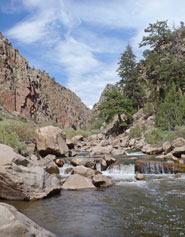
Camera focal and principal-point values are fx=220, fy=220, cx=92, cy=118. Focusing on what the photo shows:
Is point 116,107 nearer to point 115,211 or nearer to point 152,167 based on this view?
point 152,167

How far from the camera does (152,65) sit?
30.3 metres

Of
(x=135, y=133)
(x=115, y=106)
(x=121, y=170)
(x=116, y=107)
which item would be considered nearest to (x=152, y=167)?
(x=121, y=170)

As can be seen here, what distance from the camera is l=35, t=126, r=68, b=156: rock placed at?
607 inches

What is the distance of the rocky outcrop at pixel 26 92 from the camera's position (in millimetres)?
46281

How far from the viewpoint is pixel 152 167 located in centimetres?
1159

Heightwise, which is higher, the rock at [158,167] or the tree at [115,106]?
the tree at [115,106]

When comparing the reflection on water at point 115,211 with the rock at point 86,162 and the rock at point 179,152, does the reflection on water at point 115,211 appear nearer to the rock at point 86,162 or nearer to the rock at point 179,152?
the rock at point 86,162

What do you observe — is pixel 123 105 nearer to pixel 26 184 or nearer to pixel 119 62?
pixel 119 62

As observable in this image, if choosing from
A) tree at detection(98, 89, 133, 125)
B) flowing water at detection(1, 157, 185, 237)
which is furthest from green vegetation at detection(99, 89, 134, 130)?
flowing water at detection(1, 157, 185, 237)

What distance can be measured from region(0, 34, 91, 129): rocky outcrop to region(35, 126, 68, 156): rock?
31.8 metres

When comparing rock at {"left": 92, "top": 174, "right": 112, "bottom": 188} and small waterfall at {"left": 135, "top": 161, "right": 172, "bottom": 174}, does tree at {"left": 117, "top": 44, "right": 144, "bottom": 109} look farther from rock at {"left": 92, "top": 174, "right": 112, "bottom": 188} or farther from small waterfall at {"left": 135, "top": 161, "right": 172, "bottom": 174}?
rock at {"left": 92, "top": 174, "right": 112, "bottom": 188}

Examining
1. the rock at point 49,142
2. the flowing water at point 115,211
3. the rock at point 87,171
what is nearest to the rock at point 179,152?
the flowing water at point 115,211

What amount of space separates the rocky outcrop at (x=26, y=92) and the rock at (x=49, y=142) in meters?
31.8

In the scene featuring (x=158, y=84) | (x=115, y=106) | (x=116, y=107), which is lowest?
(x=116, y=107)
